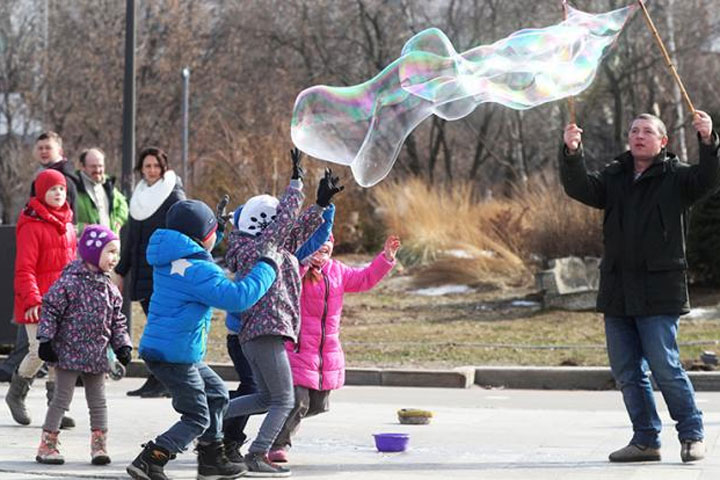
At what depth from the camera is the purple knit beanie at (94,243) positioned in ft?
26.8

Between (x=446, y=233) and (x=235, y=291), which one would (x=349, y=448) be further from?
(x=446, y=233)

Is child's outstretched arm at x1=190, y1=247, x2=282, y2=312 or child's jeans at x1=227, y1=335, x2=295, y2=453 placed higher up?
child's outstretched arm at x1=190, y1=247, x2=282, y2=312

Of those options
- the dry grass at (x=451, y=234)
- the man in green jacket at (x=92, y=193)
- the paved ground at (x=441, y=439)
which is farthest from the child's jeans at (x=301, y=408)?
the dry grass at (x=451, y=234)

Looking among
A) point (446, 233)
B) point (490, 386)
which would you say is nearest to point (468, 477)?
point (490, 386)

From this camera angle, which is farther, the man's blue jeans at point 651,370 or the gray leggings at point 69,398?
the gray leggings at point 69,398

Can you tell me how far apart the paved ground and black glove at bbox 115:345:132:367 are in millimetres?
579

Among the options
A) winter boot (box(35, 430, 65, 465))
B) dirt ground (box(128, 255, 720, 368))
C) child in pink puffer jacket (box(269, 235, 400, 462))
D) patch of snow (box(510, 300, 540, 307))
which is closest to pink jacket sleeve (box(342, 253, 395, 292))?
child in pink puffer jacket (box(269, 235, 400, 462))

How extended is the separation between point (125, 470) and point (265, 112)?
111 ft

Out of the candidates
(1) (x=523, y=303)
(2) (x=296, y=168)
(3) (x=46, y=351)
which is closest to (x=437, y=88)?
(2) (x=296, y=168)

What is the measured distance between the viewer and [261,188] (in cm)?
2558

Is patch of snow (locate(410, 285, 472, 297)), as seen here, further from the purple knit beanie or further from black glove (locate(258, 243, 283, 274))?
black glove (locate(258, 243, 283, 274))

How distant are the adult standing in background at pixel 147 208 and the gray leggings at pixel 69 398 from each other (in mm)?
2899

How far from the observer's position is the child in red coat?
951 cm

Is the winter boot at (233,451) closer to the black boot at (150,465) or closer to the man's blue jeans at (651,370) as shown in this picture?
the black boot at (150,465)
